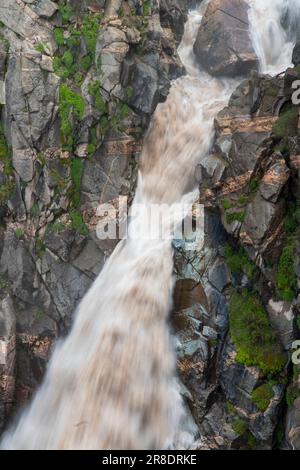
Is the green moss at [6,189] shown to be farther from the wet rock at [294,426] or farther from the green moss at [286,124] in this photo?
the wet rock at [294,426]

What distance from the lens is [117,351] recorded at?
14.0m

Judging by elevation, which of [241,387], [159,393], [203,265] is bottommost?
[159,393]

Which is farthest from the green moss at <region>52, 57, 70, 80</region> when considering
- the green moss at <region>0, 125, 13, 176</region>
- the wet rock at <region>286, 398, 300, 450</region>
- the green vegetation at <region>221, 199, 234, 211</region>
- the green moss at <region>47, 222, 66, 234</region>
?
the wet rock at <region>286, 398, 300, 450</region>

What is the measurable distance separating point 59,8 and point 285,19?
12101 millimetres

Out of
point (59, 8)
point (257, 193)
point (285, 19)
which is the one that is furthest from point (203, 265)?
point (285, 19)

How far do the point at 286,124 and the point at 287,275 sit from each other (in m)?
4.79

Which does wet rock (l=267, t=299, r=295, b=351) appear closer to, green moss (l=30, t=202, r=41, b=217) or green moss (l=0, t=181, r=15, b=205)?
green moss (l=30, t=202, r=41, b=217)

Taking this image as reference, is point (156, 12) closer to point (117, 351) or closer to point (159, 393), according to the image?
point (117, 351)

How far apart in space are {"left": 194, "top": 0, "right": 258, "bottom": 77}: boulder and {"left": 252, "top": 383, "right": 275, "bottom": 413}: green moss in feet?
50.6

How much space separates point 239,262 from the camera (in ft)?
44.6

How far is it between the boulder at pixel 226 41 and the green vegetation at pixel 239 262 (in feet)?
38.1

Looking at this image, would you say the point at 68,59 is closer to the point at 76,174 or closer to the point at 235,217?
the point at 76,174

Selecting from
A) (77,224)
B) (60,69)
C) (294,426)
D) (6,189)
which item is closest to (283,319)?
(294,426)

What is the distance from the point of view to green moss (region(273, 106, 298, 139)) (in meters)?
13.7
